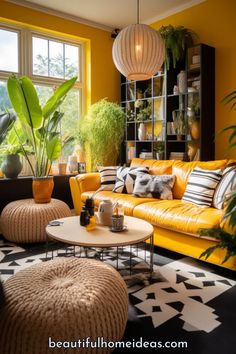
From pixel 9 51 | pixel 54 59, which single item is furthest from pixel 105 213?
pixel 54 59

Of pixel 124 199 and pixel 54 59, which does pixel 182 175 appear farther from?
pixel 54 59

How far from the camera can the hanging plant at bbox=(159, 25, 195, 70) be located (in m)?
4.06

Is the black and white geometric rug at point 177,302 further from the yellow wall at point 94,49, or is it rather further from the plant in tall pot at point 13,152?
the yellow wall at point 94,49

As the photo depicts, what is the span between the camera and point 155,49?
2771mm

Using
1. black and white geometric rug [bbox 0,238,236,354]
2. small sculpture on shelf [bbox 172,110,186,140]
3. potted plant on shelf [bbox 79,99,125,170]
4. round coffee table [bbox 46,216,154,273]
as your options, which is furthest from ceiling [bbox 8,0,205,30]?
black and white geometric rug [bbox 0,238,236,354]

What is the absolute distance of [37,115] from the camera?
11.6 ft

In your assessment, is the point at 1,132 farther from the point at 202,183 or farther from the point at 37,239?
the point at 202,183

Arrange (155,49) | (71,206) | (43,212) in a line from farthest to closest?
(71,206), (43,212), (155,49)

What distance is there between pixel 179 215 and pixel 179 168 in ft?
3.19

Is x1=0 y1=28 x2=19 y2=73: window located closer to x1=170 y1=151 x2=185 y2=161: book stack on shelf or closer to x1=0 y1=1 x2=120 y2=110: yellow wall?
x1=0 y1=1 x2=120 y2=110: yellow wall

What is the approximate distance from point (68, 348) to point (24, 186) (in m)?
2.95

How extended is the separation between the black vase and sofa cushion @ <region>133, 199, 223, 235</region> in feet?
5.64

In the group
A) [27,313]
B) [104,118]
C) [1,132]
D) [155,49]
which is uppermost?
[155,49]

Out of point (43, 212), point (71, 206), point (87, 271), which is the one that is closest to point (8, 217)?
point (43, 212)
